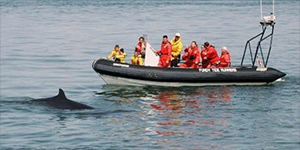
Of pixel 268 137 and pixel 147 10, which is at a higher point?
pixel 147 10

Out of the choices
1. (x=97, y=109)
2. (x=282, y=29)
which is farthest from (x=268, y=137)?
(x=282, y=29)

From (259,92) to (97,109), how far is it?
8.65 meters

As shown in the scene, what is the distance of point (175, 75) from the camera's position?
33688 mm

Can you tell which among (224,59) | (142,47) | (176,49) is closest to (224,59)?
(224,59)

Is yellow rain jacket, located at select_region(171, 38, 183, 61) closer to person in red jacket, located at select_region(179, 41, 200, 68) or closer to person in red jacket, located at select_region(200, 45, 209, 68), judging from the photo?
person in red jacket, located at select_region(179, 41, 200, 68)

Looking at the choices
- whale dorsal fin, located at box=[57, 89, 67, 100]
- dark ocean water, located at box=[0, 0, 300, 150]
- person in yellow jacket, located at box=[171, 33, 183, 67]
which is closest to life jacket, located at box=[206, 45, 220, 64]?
dark ocean water, located at box=[0, 0, 300, 150]

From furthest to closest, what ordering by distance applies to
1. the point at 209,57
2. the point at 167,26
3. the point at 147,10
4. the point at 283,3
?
the point at 283,3 < the point at 147,10 < the point at 167,26 < the point at 209,57

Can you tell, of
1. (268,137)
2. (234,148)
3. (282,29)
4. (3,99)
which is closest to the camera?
(234,148)

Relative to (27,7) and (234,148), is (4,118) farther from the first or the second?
(27,7)

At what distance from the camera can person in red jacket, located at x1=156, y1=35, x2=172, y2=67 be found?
3425cm

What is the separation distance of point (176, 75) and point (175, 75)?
5 centimetres

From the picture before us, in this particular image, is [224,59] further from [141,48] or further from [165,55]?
[141,48]

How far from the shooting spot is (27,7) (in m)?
97.8

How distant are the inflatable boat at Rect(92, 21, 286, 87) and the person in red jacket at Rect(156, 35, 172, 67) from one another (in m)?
0.57
